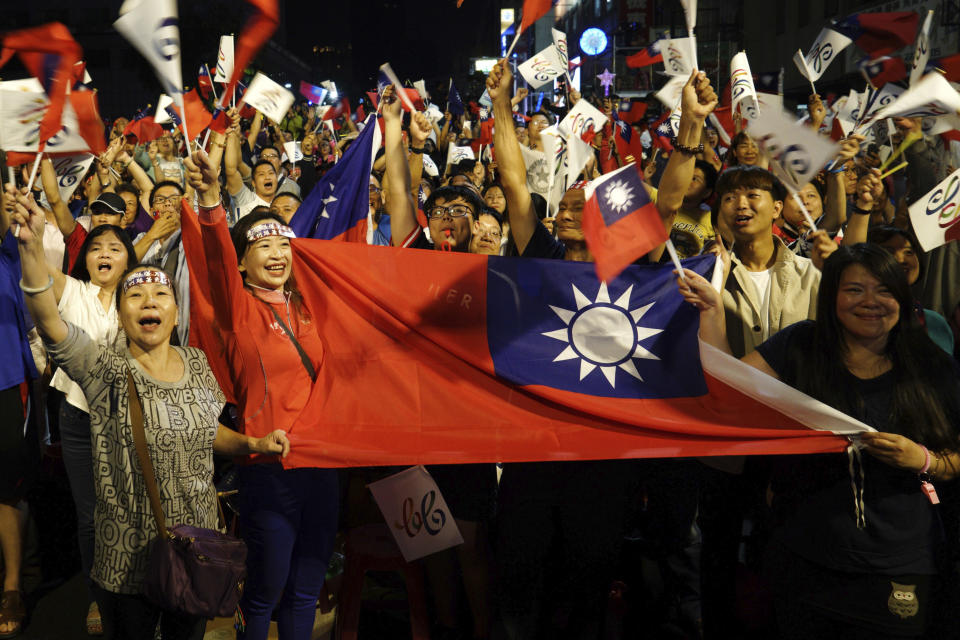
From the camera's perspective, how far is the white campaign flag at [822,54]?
8.17 metres

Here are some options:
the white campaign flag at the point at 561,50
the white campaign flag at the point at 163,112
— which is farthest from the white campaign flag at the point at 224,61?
the white campaign flag at the point at 561,50

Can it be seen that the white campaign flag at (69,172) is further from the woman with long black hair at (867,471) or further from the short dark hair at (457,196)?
the woman with long black hair at (867,471)

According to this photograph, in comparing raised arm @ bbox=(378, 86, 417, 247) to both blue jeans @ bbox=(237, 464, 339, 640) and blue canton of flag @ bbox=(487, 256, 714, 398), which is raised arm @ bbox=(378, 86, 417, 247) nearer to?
blue canton of flag @ bbox=(487, 256, 714, 398)

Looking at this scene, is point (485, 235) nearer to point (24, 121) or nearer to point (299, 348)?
point (299, 348)

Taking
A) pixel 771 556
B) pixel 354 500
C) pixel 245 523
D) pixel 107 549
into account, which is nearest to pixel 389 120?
pixel 354 500

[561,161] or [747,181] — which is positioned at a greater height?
[561,161]

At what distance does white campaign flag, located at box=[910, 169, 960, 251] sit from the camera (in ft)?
14.6

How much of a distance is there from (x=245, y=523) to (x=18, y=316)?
1.80 meters

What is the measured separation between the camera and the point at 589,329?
3.97 metres

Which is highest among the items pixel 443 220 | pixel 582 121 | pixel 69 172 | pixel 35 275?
pixel 582 121

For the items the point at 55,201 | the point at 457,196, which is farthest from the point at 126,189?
the point at 457,196

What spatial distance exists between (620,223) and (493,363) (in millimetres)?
822

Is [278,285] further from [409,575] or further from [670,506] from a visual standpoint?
[670,506]

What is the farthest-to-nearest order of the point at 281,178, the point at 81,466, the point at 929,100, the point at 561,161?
the point at 281,178 < the point at 561,161 < the point at 929,100 < the point at 81,466
